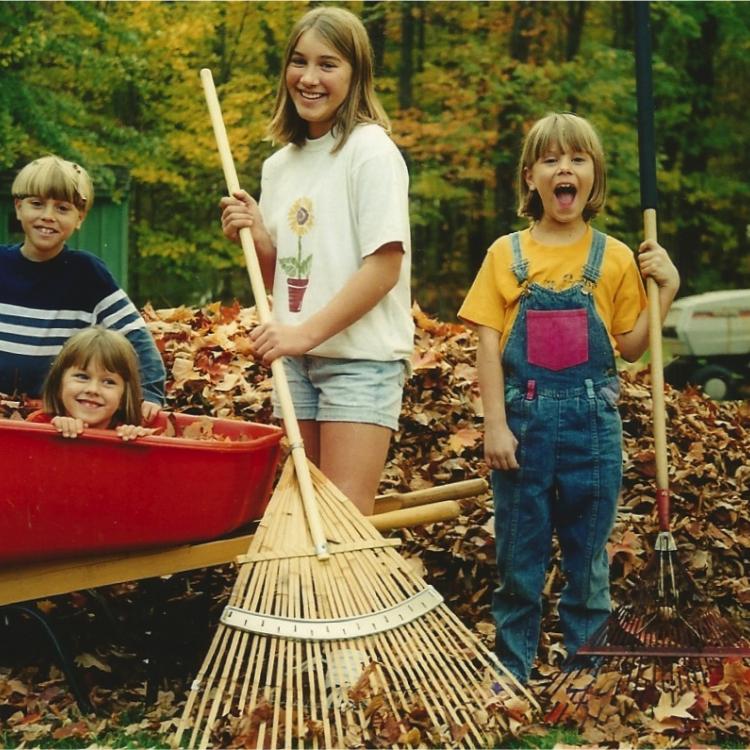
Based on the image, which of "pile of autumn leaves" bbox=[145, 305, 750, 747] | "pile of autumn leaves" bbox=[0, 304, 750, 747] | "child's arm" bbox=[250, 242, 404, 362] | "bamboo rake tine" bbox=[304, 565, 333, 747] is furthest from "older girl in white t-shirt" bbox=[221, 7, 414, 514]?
"pile of autumn leaves" bbox=[145, 305, 750, 747]

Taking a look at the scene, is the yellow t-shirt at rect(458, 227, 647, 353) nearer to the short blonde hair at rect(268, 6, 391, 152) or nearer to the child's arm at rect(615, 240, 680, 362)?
the child's arm at rect(615, 240, 680, 362)

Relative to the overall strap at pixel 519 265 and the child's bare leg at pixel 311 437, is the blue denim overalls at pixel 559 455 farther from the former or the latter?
the child's bare leg at pixel 311 437

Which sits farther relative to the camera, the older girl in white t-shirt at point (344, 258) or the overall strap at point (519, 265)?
the overall strap at point (519, 265)

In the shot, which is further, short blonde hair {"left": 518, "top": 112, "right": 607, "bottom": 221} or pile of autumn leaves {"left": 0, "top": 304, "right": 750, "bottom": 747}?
pile of autumn leaves {"left": 0, "top": 304, "right": 750, "bottom": 747}

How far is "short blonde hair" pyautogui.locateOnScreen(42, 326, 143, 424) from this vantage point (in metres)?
3.33

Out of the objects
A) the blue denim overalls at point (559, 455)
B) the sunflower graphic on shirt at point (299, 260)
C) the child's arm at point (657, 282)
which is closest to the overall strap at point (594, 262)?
the blue denim overalls at point (559, 455)

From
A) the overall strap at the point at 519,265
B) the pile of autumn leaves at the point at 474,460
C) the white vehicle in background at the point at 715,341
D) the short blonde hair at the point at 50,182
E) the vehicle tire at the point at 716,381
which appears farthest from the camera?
the vehicle tire at the point at 716,381

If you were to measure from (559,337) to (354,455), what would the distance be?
2.20 feet

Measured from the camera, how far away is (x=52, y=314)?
144 inches

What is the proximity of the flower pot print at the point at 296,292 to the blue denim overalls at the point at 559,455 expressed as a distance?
61cm

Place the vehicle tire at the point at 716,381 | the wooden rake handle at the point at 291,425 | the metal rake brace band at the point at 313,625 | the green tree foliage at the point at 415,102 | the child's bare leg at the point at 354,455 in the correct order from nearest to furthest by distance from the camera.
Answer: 1. the metal rake brace band at the point at 313,625
2. the wooden rake handle at the point at 291,425
3. the child's bare leg at the point at 354,455
4. the vehicle tire at the point at 716,381
5. the green tree foliage at the point at 415,102

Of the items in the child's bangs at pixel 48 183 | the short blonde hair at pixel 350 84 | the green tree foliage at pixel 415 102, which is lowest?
the child's bangs at pixel 48 183

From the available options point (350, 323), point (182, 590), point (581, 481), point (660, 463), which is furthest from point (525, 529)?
point (182, 590)

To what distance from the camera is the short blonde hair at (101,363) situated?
131 inches
